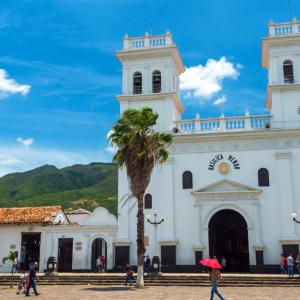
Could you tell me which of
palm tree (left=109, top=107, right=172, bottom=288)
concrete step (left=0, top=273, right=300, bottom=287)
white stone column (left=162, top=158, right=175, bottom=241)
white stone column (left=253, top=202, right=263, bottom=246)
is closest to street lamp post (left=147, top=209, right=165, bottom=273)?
white stone column (left=162, top=158, right=175, bottom=241)

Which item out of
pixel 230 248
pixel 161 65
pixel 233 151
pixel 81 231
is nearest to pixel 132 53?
pixel 161 65

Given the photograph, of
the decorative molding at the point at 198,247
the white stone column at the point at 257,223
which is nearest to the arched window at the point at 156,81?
the white stone column at the point at 257,223

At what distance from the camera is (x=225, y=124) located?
28875 mm

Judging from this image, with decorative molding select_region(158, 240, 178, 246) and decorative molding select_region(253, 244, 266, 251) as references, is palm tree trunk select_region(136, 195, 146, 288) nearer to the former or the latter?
decorative molding select_region(158, 240, 178, 246)

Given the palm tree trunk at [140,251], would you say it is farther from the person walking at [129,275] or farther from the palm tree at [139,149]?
the person walking at [129,275]

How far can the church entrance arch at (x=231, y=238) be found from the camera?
92.5ft

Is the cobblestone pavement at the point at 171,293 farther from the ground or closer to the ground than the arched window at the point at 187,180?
closer to the ground

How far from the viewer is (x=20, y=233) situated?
3186 centimetres

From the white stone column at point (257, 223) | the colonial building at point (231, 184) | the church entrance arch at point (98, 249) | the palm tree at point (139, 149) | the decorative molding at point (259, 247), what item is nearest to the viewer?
the palm tree at point (139, 149)

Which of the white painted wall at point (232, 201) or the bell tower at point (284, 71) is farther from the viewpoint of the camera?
the bell tower at point (284, 71)

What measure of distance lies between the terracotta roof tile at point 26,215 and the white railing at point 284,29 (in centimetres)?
1998

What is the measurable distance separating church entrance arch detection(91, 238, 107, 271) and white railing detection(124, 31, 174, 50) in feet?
44.5

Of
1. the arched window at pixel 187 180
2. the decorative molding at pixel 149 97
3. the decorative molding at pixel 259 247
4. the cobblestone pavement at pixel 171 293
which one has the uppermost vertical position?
the decorative molding at pixel 149 97

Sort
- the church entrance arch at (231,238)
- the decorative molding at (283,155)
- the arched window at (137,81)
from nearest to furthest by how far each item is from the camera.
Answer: the decorative molding at (283,155) < the church entrance arch at (231,238) < the arched window at (137,81)
